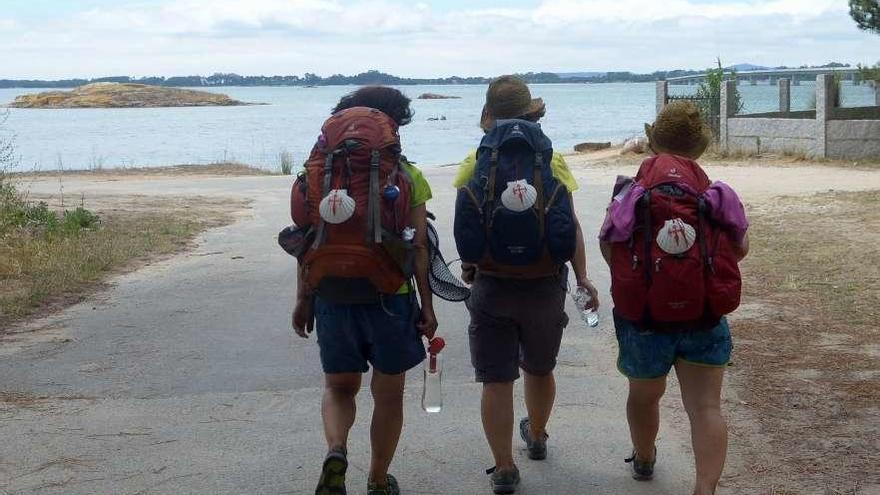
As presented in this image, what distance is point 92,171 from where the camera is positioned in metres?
28.2

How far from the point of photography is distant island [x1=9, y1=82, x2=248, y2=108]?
4523 inches

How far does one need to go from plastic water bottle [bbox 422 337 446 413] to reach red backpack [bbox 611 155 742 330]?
86 centimetres

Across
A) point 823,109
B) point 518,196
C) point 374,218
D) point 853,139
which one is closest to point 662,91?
point 823,109

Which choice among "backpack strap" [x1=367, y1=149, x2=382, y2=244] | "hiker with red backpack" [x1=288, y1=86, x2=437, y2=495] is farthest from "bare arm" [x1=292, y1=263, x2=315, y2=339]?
"backpack strap" [x1=367, y1=149, x2=382, y2=244]

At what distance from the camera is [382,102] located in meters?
4.63

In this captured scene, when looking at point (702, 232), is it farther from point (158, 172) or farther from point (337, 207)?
point (158, 172)

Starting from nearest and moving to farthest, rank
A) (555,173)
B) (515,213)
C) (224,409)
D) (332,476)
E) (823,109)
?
(332,476)
(515,213)
(555,173)
(224,409)
(823,109)

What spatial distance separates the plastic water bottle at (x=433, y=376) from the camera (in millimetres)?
4723

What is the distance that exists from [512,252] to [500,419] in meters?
0.73

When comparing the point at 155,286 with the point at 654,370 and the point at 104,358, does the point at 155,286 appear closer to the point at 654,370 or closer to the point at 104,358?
the point at 104,358

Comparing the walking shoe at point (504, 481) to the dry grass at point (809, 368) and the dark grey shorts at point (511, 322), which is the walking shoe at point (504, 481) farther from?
the dry grass at point (809, 368)

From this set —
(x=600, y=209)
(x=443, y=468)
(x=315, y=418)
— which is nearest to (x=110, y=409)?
(x=315, y=418)

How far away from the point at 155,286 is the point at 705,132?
6.72 metres

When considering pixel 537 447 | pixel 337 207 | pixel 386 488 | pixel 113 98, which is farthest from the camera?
pixel 113 98
